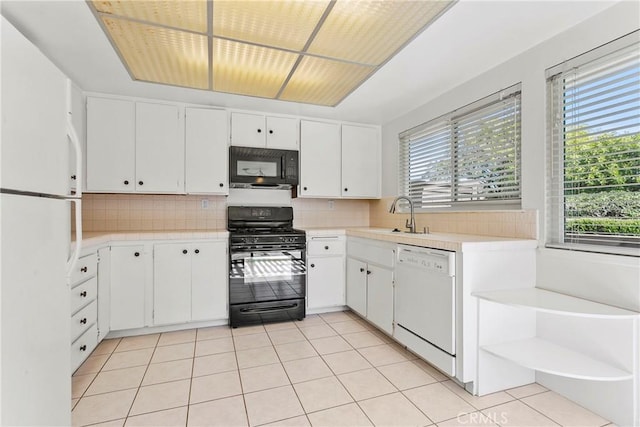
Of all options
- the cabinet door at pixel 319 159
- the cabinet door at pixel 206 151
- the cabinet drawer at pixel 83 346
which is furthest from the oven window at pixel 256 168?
the cabinet drawer at pixel 83 346

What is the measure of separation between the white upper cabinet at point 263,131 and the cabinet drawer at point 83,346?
6.97ft

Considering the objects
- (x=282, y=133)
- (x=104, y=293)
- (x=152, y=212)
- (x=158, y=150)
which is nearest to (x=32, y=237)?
(x=104, y=293)

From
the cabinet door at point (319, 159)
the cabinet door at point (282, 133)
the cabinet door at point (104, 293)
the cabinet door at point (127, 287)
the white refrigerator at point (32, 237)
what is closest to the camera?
the white refrigerator at point (32, 237)

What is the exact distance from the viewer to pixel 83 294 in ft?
7.51

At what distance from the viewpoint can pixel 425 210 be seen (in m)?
3.35

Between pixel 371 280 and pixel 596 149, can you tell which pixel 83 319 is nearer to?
pixel 371 280

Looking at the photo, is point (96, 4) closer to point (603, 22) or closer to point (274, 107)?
point (274, 107)

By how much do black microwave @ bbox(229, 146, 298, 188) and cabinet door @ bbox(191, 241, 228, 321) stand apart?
76 centimetres

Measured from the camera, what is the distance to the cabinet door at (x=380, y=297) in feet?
8.75

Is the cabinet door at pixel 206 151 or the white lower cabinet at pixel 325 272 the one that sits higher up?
the cabinet door at pixel 206 151

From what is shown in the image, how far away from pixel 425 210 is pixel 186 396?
2.68 m

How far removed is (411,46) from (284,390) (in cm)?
243

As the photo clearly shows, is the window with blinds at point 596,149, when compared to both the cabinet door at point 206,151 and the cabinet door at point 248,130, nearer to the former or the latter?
the cabinet door at point 248,130

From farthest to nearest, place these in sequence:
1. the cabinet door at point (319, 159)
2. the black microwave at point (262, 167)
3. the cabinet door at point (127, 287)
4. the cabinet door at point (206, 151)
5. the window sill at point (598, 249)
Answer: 1. the cabinet door at point (319, 159)
2. the black microwave at point (262, 167)
3. the cabinet door at point (206, 151)
4. the cabinet door at point (127, 287)
5. the window sill at point (598, 249)
